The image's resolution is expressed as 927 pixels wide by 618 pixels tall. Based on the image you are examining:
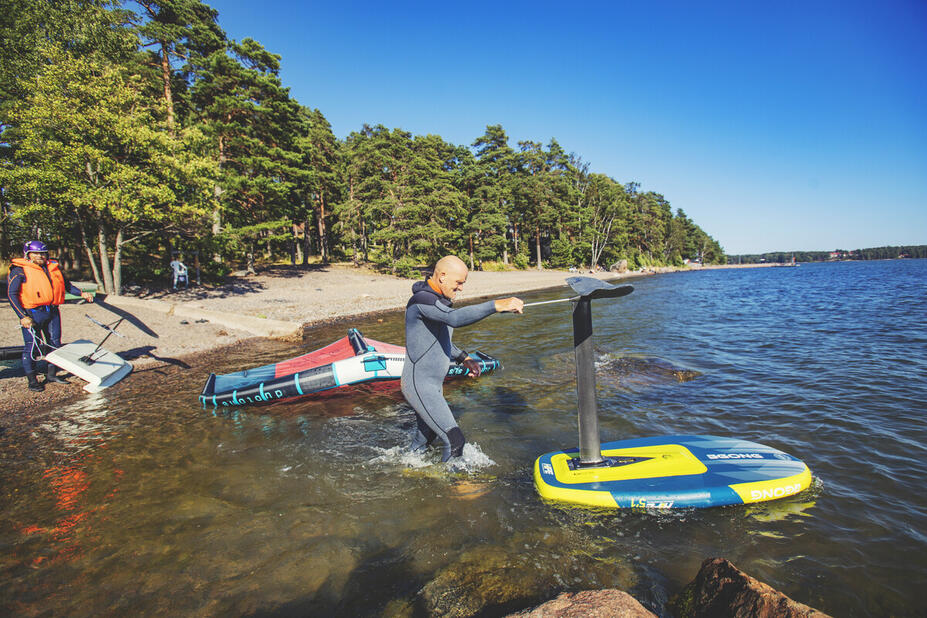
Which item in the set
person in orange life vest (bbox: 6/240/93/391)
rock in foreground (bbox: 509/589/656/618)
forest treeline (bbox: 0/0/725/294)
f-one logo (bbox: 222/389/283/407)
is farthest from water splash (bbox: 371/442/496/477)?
forest treeline (bbox: 0/0/725/294)

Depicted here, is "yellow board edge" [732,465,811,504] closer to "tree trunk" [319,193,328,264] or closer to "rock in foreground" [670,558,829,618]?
"rock in foreground" [670,558,829,618]

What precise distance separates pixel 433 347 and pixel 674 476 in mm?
2813

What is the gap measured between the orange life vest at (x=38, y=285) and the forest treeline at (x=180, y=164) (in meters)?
7.79

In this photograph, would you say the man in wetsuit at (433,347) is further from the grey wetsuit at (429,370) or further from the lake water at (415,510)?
the lake water at (415,510)

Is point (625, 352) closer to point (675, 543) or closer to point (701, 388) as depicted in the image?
point (701, 388)

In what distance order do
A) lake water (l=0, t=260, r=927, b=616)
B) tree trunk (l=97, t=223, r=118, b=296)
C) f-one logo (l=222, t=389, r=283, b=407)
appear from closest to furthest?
lake water (l=0, t=260, r=927, b=616), f-one logo (l=222, t=389, r=283, b=407), tree trunk (l=97, t=223, r=118, b=296)

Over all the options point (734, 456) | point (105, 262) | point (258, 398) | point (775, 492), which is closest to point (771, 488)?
point (775, 492)

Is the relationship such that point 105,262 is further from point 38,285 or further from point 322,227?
point 322,227

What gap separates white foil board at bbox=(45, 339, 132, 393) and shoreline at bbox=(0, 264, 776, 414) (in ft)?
0.82

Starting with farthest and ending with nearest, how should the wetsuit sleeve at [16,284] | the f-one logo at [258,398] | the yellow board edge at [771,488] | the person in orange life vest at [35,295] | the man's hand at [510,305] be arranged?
1. the person in orange life vest at [35,295]
2. the wetsuit sleeve at [16,284]
3. the f-one logo at [258,398]
4. the yellow board edge at [771,488]
5. the man's hand at [510,305]

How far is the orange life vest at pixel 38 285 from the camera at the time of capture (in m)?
7.39

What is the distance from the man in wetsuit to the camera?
387 cm

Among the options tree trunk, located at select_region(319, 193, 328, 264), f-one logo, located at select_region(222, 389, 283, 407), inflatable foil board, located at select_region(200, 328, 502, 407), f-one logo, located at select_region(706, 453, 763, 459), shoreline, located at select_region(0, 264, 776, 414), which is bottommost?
f-one logo, located at select_region(706, 453, 763, 459)

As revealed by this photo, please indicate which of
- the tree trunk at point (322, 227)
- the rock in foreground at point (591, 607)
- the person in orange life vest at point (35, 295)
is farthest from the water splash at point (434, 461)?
the tree trunk at point (322, 227)
